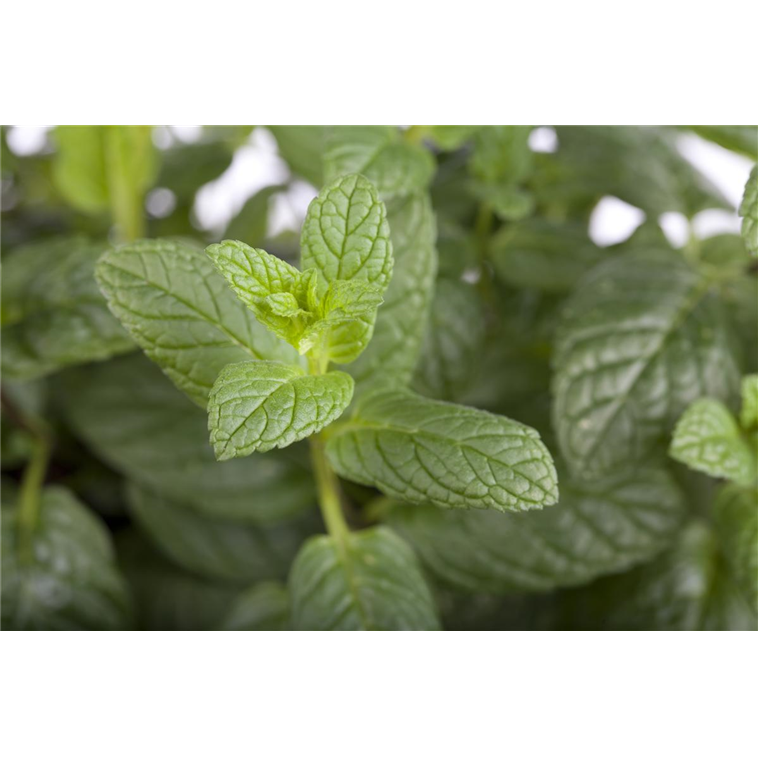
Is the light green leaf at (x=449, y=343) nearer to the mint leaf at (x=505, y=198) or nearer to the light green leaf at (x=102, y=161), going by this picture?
the mint leaf at (x=505, y=198)

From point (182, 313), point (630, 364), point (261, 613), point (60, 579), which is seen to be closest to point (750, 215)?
point (630, 364)

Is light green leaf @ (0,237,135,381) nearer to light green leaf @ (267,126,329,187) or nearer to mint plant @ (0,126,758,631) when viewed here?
mint plant @ (0,126,758,631)

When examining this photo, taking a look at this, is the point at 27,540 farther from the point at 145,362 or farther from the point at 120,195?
the point at 120,195

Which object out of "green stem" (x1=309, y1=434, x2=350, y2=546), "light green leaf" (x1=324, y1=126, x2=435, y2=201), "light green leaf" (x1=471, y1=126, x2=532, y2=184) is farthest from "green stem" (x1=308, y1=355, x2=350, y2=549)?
"light green leaf" (x1=471, y1=126, x2=532, y2=184)

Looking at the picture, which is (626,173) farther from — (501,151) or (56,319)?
(56,319)

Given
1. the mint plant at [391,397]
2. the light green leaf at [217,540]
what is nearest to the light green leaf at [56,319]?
the mint plant at [391,397]

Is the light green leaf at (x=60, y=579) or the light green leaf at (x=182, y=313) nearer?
the light green leaf at (x=182, y=313)
